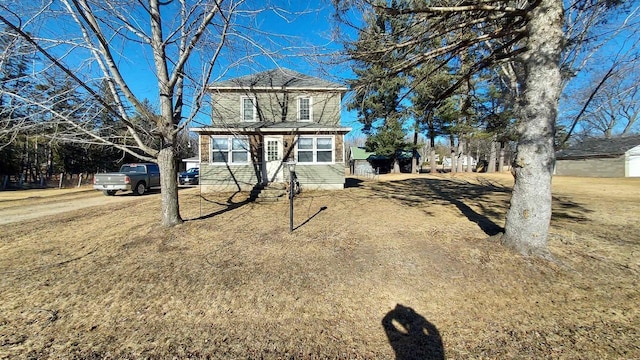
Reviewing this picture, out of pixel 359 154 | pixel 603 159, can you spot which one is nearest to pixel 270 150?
pixel 359 154

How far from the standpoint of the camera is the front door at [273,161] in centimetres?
1252

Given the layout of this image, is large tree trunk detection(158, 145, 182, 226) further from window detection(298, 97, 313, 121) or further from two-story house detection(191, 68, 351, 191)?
window detection(298, 97, 313, 121)

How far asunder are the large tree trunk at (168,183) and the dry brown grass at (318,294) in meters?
0.33

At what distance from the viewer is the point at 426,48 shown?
19.2 feet

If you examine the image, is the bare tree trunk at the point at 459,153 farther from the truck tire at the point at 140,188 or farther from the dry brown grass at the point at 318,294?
the truck tire at the point at 140,188

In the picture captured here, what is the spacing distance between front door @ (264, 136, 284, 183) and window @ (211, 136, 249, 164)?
974 millimetres

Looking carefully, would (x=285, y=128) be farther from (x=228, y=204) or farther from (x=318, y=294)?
(x=318, y=294)

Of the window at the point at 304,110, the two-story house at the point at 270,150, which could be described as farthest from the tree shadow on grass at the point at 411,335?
the window at the point at 304,110

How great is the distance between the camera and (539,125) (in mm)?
4160

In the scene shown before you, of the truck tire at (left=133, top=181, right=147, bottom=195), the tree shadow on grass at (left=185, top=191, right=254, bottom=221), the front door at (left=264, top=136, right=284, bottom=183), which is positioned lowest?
the tree shadow on grass at (left=185, top=191, right=254, bottom=221)

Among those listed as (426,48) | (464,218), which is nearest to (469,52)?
(426,48)

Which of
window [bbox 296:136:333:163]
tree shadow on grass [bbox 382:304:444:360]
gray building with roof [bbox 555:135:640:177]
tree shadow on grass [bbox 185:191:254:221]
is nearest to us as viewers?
tree shadow on grass [bbox 382:304:444:360]

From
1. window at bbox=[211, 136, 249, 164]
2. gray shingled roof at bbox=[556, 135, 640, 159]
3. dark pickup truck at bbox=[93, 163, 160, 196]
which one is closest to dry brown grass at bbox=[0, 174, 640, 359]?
window at bbox=[211, 136, 249, 164]

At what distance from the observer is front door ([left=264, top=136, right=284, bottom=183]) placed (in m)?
12.5
